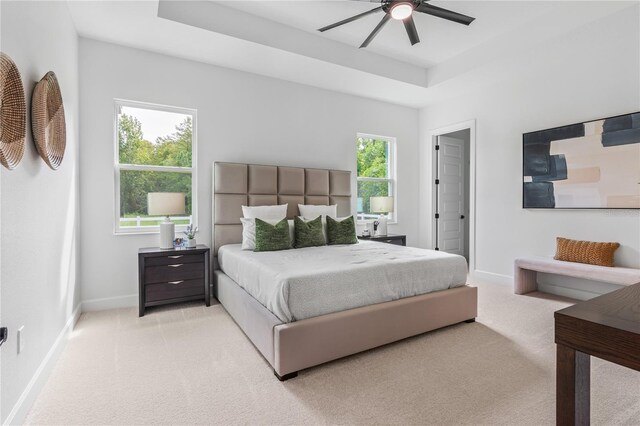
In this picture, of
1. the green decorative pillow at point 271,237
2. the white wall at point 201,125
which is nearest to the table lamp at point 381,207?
the white wall at point 201,125

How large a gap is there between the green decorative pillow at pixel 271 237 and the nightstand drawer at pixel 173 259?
69cm

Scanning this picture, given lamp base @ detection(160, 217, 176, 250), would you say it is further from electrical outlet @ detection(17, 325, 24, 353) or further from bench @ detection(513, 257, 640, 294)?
bench @ detection(513, 257, 640, 294)

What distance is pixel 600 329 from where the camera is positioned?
716mm

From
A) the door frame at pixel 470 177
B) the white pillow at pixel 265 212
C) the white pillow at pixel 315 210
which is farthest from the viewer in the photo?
the door frame at pixel 470 177

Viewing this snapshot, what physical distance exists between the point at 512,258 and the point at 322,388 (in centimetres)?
371

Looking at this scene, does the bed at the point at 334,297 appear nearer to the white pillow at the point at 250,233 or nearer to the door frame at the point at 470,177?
the white pillow at the point at 250,233

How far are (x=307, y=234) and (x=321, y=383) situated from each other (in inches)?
75.8

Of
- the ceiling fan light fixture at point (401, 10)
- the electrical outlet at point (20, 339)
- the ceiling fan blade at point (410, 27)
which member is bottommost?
the electrical outlet at point (20, 339)

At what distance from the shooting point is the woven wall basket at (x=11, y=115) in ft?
4.95

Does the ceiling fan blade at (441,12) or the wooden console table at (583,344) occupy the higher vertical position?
the ceiling fan blade at (441,12)

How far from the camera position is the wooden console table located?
2.30 feet

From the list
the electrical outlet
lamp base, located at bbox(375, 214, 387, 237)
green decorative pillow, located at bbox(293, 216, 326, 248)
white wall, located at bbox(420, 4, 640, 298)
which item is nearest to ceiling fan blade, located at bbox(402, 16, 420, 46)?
white wall, located at bbox(420, 4, 640, 298)

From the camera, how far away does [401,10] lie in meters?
2.84

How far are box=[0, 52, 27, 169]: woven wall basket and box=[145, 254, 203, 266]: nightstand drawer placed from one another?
5.86ft
